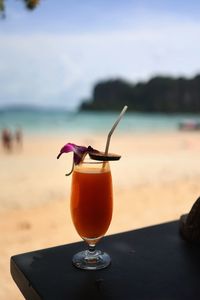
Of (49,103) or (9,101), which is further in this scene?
(49,103)

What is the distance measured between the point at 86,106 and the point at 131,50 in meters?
6.00

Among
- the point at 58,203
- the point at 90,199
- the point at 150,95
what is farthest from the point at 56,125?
the point at 90,199

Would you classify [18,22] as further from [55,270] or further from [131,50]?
[55,270]

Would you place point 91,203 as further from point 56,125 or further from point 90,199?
point 56,125

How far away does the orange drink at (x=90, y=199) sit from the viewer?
2.24 feet

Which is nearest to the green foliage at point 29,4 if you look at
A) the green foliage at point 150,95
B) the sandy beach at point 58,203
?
the sandy beach at point 58,203

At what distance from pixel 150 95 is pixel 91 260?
30.2 meters

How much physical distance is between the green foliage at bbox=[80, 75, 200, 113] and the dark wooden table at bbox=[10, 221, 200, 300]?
28232 millimetres

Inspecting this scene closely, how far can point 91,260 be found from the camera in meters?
0.68

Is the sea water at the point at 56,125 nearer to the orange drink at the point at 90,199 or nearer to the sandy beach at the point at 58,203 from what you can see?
the sandy beach at the point at 58,203

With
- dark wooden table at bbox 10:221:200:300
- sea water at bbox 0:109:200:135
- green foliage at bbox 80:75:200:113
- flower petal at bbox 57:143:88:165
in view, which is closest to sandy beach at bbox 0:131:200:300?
dark wooden table at bbox 10:221:200:300

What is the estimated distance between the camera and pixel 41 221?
2848 millimetres

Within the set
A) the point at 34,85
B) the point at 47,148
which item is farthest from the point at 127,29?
the point at 47,148

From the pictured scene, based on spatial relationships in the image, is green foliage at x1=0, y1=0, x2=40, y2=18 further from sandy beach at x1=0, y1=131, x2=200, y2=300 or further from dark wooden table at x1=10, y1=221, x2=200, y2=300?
dark wooden table at x1=10, y1=221, x2=200, y2=300
